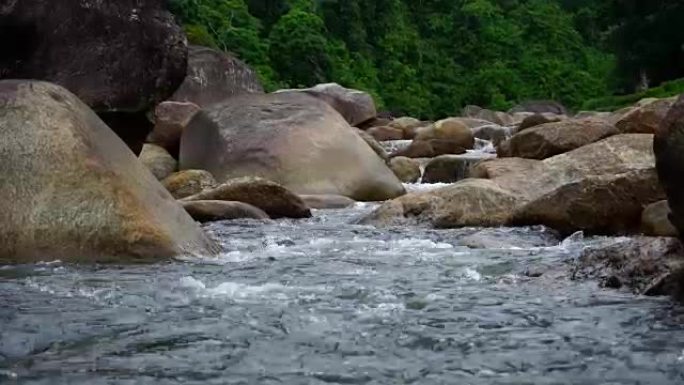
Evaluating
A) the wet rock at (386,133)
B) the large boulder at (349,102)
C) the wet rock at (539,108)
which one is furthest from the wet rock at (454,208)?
the wet rock at (539,108)

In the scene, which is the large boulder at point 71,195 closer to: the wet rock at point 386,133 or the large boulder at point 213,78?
the large boulder at point 213,78

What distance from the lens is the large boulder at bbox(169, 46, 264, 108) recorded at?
25828mm

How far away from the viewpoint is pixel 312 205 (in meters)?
12.9

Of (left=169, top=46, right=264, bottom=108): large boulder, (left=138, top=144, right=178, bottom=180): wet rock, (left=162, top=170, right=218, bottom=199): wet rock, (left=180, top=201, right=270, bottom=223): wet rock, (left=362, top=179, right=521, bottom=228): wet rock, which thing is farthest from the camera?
(left=169, top=46, right=264, bottom=108): large boulder

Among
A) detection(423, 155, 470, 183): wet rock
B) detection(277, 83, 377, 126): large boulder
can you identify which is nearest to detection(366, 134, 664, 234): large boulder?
detection(423, 155, 470, 183): wet rock

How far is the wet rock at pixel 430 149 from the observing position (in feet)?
72.1

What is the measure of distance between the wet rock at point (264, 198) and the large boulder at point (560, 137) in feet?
13.4

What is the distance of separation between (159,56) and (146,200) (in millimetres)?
3524

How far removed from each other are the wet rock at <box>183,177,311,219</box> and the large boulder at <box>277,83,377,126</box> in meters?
15.2

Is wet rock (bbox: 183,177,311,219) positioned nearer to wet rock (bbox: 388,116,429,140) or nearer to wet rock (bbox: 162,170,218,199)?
wet rock (bbox: 162,170,218,199)

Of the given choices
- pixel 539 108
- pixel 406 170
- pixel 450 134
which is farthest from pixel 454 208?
pixel 539 108

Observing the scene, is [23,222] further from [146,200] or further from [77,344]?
[77,344]

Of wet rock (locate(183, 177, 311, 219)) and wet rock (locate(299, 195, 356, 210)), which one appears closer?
wet rock (locate(183, 177, 311, 219))

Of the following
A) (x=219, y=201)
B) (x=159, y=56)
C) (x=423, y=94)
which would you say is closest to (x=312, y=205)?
(x=219, y=201)
